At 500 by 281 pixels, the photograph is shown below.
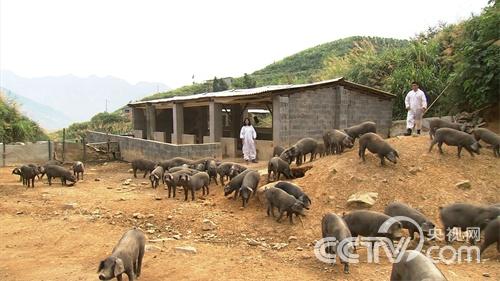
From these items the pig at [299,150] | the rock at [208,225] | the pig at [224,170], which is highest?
the pig at [299,150]

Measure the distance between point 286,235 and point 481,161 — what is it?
5.52 m

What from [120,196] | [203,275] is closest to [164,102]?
[120,196]

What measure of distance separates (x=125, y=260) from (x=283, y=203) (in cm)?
385

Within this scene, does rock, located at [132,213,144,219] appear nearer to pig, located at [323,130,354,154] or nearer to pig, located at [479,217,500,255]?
pig, located at [323,130,354,154]

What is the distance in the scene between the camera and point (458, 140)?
10.3 meters

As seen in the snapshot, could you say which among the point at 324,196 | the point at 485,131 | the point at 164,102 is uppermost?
the point at 164,102

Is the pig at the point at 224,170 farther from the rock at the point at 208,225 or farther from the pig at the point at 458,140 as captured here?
the pig at the point at 458,140

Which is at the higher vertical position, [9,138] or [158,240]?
[9,138]

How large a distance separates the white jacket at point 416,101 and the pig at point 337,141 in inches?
119

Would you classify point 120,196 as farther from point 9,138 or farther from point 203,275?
point 9,138

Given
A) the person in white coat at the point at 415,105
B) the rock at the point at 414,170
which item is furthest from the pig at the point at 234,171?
the person in white coat at the point at 415,105

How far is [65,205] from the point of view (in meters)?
11.1

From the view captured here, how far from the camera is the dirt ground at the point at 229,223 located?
21.4 ft

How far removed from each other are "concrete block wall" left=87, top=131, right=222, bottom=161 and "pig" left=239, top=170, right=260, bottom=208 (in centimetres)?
598
